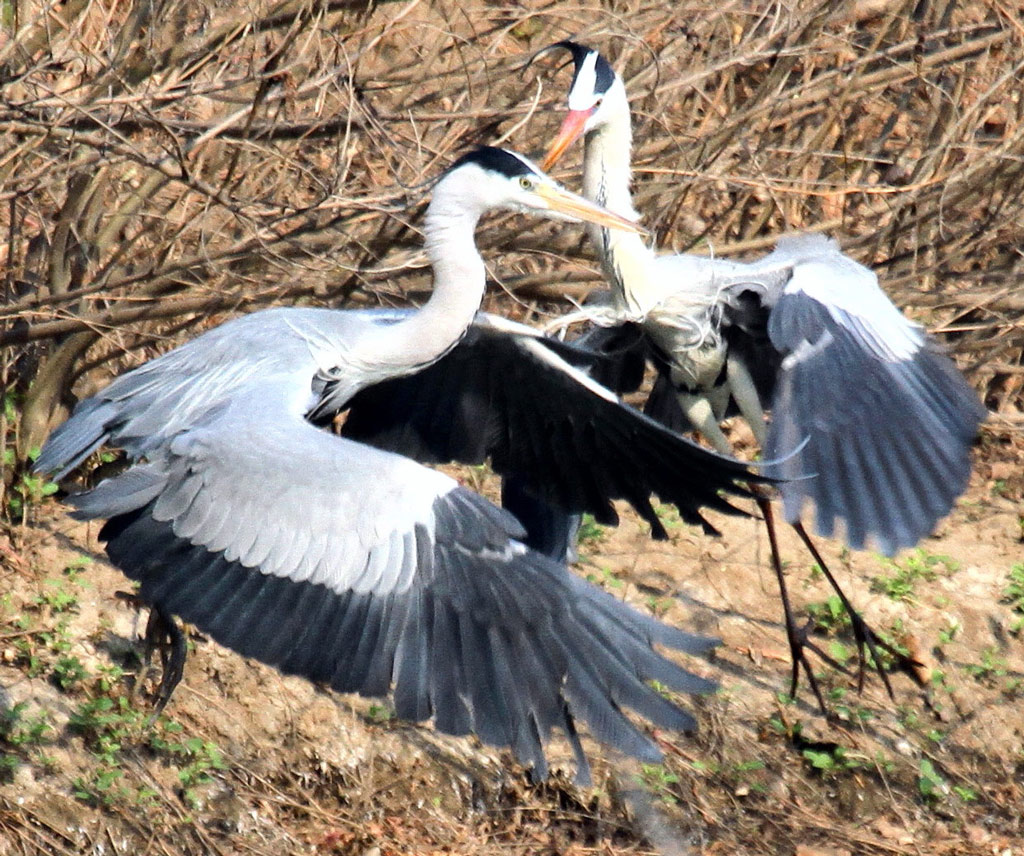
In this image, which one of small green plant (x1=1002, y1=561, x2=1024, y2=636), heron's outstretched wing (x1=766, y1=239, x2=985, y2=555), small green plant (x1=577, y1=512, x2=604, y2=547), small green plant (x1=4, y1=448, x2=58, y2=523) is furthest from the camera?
small green plant (x1=577, y1=512, x2=604, y2=547)

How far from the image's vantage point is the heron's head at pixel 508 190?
481cm

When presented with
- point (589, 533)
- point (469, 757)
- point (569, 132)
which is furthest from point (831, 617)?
point (569, 132)

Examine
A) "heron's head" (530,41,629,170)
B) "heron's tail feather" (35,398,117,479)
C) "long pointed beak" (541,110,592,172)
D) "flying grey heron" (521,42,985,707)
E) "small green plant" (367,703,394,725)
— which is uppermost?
"heron's head" (530,41,629,170)

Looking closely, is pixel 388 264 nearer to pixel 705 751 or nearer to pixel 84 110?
pixel 84 110

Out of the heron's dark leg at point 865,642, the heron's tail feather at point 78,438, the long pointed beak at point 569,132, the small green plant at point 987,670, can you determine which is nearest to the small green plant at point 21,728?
the heron's tail feather at point 78,438

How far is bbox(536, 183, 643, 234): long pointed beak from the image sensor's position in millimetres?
4887

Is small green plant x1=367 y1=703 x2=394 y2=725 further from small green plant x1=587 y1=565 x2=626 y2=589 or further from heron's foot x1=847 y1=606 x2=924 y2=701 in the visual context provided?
heron's foot x1=847 y1=606 x2=924 y2=701

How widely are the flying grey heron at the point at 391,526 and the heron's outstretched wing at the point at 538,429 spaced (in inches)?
0.5

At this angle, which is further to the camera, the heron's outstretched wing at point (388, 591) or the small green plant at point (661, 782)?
the small green plant at point (661, 782)

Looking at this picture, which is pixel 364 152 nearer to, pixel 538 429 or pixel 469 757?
pixel 538 429

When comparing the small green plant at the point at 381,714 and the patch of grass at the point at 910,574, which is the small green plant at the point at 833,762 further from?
the small green plant at the point at 381,714

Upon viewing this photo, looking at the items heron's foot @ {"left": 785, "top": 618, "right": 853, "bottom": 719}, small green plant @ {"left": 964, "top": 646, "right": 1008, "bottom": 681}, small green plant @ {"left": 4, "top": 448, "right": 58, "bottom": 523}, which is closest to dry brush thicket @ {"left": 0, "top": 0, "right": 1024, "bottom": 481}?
small green plant @ {"left": 4, "top": 448, "right": 58, "bottom": 523}

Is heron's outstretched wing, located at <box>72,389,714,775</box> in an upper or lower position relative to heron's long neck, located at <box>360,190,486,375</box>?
lower

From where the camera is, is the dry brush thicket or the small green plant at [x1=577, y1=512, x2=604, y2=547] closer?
the dry brush thicket
